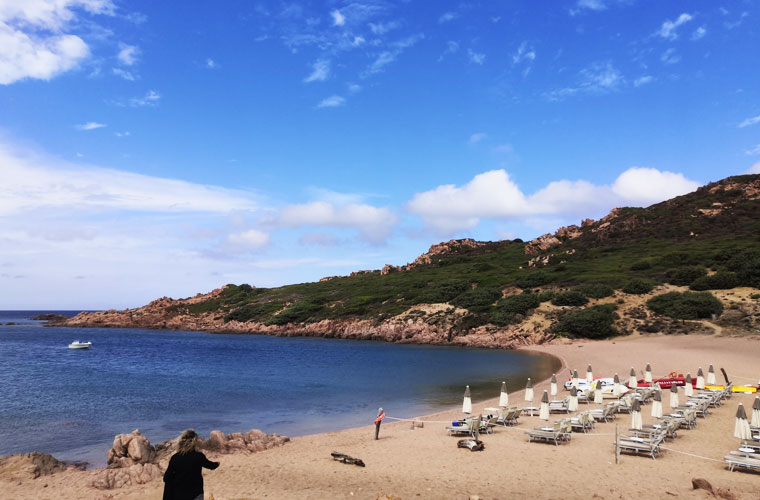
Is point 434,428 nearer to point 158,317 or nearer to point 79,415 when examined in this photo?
point 79,415

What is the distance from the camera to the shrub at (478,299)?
250ft

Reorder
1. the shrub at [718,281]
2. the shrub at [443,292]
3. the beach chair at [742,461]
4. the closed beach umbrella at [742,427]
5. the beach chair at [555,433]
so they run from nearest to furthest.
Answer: the beach chair at [742,461] → the closed beach umbrella at [742,427] → the beach chair at [555,433] → the shrub at [718,281] → the shrub at [443,292]

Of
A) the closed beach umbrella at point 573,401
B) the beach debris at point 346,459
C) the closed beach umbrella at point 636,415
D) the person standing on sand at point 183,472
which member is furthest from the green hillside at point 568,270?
the person standing on sand at point 183,472

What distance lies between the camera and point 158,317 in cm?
13262

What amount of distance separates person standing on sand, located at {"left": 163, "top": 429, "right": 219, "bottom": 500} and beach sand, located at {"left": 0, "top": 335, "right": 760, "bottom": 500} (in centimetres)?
527

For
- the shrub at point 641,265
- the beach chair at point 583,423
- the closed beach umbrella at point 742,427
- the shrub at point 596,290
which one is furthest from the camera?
the shrub at point 641,265

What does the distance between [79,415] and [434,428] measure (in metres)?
19.4

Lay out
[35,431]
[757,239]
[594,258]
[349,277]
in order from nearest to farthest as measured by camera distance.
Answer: [35,431] → [757,239] → [594,258] → [349,277]

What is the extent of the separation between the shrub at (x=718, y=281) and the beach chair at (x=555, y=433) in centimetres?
5553

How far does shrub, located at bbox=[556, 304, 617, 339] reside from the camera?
5706 centimetres

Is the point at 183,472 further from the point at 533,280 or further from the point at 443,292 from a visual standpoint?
the point at 443,292

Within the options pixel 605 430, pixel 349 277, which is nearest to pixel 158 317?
pixel 349 277

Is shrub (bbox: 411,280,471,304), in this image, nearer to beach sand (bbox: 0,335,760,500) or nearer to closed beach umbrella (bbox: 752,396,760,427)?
beach sand (bbox: 0,335,760,500)

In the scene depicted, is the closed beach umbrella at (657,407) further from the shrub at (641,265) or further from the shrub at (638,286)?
the shrub at (641,265)
